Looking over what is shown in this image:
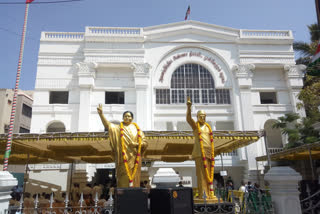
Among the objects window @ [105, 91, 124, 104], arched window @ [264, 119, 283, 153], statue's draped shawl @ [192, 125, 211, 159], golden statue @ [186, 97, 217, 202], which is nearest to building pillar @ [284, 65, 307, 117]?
arched window @ [264, 119, 283, 153]

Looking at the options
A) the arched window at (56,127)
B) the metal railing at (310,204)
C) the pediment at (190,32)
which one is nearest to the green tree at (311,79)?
the pediment at (190,32)

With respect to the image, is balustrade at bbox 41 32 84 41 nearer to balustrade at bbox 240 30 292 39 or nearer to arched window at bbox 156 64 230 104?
arched window at bbox 156 64 230 104

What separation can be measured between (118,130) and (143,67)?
44.7 ft

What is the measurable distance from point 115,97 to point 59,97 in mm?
4788

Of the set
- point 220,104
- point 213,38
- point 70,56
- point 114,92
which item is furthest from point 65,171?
point 213,38

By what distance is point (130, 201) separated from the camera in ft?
11.5

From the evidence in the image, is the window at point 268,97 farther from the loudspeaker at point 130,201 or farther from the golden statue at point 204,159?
the loudspeaker at point 130,201

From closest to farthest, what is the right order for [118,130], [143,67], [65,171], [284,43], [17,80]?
[118,130] → [17,80] → [65,171] → [143,67] → [284,43]

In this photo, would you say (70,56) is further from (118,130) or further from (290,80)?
(290,80)

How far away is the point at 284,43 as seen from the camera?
67.6ft

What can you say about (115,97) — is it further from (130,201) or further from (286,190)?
(130,201)

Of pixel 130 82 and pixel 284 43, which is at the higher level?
pixel 284 43

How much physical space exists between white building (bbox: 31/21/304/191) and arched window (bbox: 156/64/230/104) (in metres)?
0.08

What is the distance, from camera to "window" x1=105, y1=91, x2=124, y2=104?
20109 millimetres
